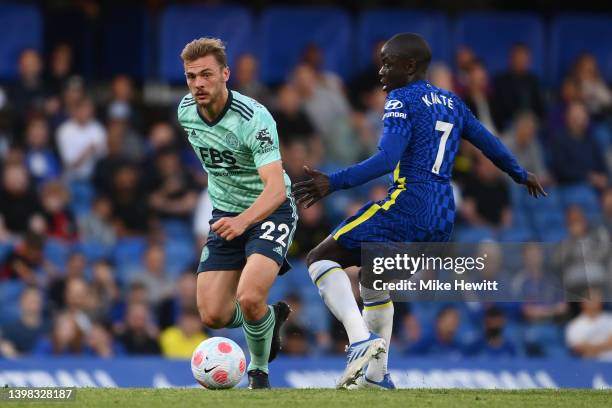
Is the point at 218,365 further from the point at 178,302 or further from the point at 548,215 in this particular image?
the point at 548,215

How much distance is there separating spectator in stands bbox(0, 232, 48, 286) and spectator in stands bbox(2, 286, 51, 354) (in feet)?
1.18

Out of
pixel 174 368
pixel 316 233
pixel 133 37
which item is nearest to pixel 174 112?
pixel 133 37

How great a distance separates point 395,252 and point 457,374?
168 inches

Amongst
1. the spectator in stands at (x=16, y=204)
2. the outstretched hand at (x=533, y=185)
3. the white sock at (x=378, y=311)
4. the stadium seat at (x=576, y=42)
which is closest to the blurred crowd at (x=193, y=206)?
the spectator in stands at (x=16, y=204)

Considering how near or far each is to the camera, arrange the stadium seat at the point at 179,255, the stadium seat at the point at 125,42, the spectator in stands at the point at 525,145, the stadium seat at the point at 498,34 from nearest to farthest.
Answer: the stadium seat at the point at 179,255 → the spectator in stands at the point at 525,145 → the stadium seat at the point at 125,42 → the stadium seat at the point at 498,34

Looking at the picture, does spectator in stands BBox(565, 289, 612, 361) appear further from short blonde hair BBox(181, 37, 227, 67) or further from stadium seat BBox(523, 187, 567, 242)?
short blonde hair BBox(181, 37, 227, 67)

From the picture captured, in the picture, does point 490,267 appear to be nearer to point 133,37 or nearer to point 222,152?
point 222,152

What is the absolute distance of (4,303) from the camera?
12445mm

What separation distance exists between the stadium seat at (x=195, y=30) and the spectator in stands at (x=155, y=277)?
2.97 meters

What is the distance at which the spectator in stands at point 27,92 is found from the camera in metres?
13.7

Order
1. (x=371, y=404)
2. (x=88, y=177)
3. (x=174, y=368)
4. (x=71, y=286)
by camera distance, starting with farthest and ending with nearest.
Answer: (x=88, y=177)
(x=71, y=286)
(x=174, y=368)
(x=371, y=404)

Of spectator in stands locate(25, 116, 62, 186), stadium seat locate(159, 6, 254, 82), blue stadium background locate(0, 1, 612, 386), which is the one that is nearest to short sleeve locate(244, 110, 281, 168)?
blue stadium background locate(0, 1, 612, 386)

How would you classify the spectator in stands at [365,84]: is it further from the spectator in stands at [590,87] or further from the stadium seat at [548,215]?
the spectator in stands at [590,87]

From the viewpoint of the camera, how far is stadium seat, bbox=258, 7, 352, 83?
52.2 feet
